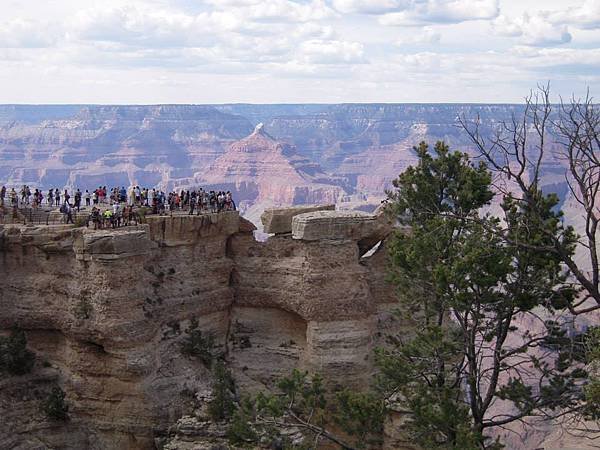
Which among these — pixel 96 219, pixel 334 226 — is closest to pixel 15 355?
pixel 96 219

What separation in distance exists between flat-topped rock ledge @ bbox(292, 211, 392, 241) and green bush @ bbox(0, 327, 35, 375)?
13.3 m

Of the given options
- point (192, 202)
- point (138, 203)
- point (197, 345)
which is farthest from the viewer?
point (138, 203)

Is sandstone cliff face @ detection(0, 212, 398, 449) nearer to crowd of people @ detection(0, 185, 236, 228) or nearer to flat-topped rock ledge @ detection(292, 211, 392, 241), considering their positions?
flat-topped rock ledge @ detection(292, 211, 392, 241)

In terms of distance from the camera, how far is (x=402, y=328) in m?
41.6

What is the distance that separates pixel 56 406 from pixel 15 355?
294 cm

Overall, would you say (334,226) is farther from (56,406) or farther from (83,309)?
(56,406)

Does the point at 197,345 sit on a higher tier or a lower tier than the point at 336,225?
lower

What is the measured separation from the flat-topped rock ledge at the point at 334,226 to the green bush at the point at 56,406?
1279 centimetres

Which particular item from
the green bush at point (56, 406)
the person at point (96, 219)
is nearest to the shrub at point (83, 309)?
the person at point (96, 219)

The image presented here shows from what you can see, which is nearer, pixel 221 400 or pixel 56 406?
pixel 56 406

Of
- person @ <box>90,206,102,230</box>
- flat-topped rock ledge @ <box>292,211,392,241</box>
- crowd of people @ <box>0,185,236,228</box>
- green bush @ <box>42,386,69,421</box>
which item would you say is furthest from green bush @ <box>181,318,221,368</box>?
person @ <box>90,206,102,230</box>

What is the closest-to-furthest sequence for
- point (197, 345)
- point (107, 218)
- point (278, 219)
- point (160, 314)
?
point (107, 218) < point (160, 314) < point (197, 345) < point (278, 219)

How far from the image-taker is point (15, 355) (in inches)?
1411

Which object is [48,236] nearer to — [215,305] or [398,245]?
[215,305]
